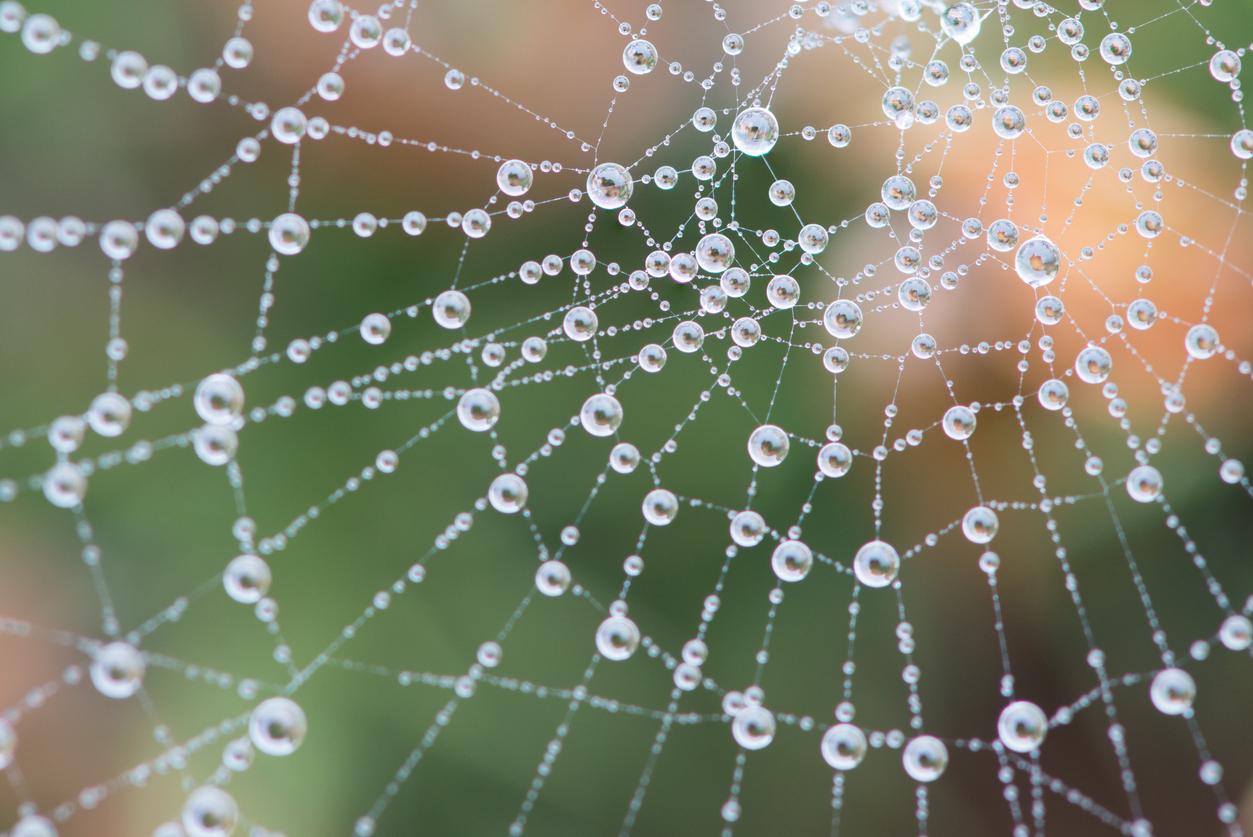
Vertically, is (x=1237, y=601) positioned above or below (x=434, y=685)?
above

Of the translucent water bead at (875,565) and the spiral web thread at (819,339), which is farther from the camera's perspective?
the spiral web thread at (819,339)

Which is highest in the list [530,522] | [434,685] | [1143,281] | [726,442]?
[1143,281]

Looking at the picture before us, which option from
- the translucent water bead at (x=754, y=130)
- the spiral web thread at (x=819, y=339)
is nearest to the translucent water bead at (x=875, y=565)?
A: the spiral web thread at (x=819, y=339)

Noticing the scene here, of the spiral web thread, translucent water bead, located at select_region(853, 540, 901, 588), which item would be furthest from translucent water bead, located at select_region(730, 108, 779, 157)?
translucent water bead, located at select_region(853, 540, 901, 588)

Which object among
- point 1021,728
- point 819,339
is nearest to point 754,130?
point 819,339

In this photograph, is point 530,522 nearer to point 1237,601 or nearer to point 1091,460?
point 1091,460

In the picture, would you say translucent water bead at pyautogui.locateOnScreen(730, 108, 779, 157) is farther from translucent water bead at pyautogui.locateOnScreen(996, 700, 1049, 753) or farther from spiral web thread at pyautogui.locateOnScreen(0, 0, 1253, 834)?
translucent water bead at pyautogui.locateOnScreen(996, 700, 1049, 753)

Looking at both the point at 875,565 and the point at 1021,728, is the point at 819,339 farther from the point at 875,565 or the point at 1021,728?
the point at 1021,728

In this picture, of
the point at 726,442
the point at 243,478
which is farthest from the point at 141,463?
the point at 726,442

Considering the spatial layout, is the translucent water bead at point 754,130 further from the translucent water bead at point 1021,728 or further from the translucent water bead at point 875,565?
the translucent water bead at point 1021,728
